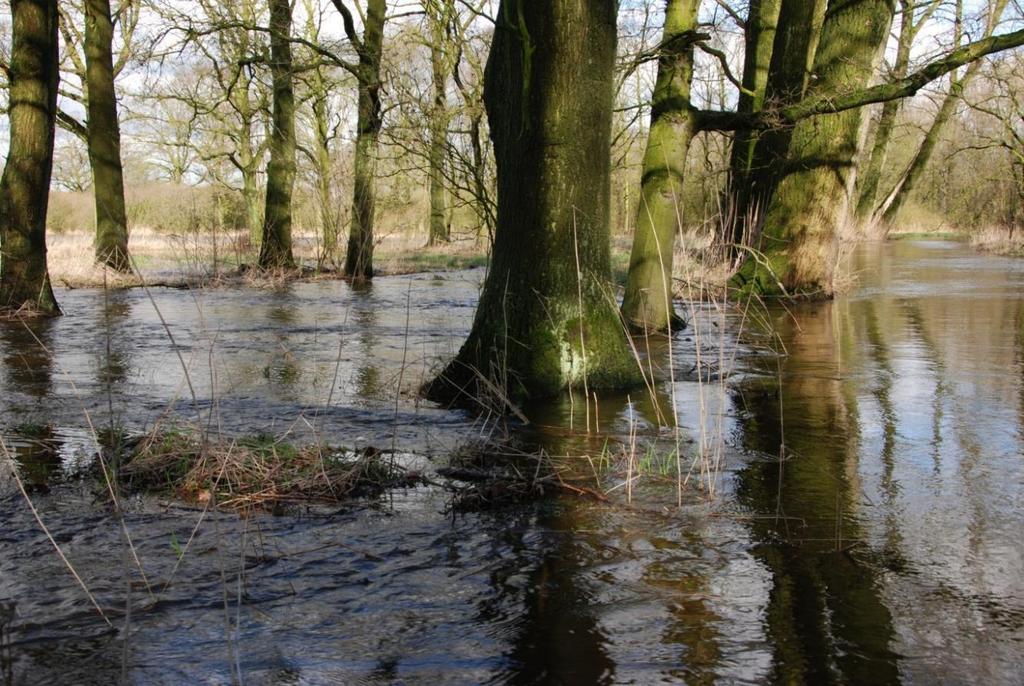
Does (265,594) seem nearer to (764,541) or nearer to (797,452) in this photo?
(764,541)

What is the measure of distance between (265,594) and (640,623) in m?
1.41

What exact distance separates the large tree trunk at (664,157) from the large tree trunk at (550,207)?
123 inches

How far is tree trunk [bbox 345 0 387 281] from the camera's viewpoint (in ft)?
59.5

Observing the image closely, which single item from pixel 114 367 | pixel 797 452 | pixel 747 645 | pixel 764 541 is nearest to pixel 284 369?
pixel 114 367

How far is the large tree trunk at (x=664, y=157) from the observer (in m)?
10.4

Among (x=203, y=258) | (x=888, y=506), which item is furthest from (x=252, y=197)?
(x=888, y=506)

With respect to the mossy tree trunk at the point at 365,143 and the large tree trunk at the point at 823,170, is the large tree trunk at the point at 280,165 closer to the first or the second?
the mossy tree trunk at the point at 365,143

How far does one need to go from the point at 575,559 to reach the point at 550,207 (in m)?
3.68

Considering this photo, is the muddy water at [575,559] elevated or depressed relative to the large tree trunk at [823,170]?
depressed

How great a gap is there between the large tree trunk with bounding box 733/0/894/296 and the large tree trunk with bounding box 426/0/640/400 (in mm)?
7011

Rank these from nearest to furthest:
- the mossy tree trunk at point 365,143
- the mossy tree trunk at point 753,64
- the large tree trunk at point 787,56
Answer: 1. the large tree trunk at point 787,56
2. the mossy tree trunk at point 365,143
3. the mossy tree trunk at point 753,64

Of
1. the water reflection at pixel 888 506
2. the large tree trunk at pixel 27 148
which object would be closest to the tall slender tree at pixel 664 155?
the water reflection at pixel 888 506

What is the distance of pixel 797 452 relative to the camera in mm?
5496

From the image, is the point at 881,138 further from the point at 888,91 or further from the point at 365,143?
the point at 888,91
